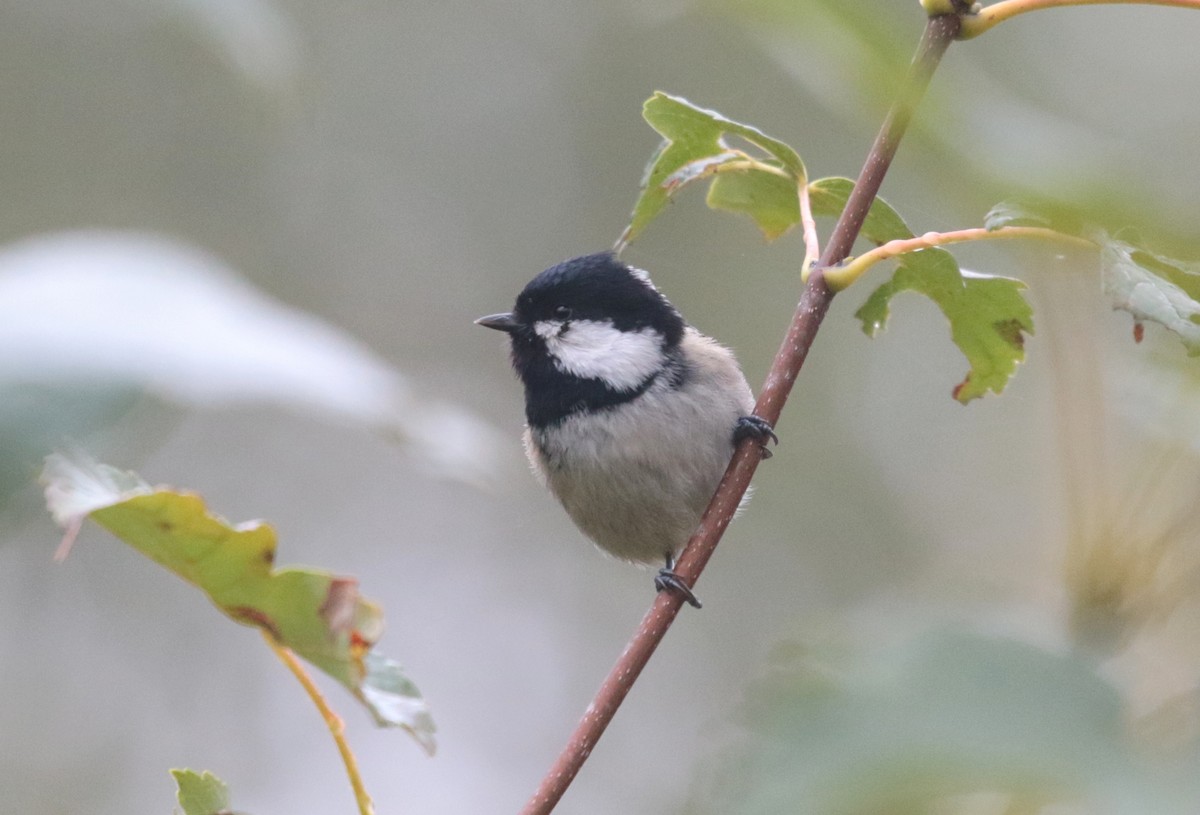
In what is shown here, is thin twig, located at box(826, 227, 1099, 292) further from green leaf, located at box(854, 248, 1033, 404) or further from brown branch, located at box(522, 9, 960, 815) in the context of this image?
green leaf, located at box(854, 248, 1033, 404)

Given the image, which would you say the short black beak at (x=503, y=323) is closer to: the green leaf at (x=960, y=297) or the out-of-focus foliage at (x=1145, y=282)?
the green leaf at (x=960, y=297)

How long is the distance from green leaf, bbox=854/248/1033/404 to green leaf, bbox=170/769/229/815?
1055mm

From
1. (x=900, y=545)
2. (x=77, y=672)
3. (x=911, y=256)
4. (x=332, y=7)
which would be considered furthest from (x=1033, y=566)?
(x=332, y=7)

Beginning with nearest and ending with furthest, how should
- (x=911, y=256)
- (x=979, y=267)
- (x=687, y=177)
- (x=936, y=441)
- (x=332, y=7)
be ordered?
(x=911, y=256) → (x=687, y=177) → (x=979, y=267) → (x=936, y=441) → (x=332, y=7)

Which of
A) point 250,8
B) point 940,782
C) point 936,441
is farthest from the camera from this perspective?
point 936,441

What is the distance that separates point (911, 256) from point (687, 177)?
34 centimetres

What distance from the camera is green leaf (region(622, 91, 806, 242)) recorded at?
167 centimetres

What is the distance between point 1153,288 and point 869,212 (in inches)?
18.4

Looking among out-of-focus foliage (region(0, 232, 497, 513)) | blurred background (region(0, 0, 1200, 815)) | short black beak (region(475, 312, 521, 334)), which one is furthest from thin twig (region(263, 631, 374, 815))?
blurred background (region(0, 0, 1200, 815))

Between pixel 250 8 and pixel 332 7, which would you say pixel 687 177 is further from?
pixel 332 7

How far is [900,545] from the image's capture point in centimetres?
816

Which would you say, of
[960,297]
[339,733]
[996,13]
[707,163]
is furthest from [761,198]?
[339,733]

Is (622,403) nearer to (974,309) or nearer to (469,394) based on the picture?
(974,309)

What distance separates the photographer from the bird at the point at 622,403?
2895 mm
